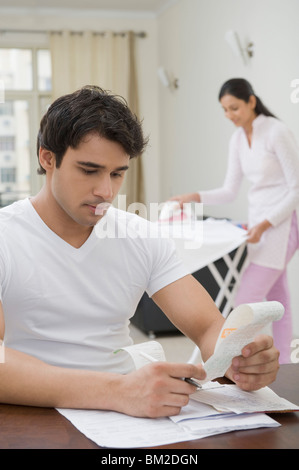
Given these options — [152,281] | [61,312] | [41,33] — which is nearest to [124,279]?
[152,281]

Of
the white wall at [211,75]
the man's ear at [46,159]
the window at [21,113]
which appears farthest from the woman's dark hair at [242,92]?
the window at [21,113]

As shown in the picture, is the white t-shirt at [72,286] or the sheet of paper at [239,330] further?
the white t-shirt at [72,286]

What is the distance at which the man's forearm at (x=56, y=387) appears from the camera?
3.35 feet

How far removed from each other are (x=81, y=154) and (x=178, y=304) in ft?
1.37

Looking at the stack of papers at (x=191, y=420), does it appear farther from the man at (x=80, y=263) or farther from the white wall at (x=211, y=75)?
the white wall at (x=211, y=75)

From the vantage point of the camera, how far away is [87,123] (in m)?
1.31

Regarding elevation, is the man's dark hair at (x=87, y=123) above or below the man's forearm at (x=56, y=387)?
above

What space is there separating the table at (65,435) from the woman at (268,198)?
1989 millimetres

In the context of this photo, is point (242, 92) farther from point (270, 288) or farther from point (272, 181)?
point (270, 288)

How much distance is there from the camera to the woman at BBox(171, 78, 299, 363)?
2.92 m

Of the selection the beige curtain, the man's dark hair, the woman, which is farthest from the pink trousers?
the beige curtain

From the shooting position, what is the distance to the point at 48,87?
7.31 meters

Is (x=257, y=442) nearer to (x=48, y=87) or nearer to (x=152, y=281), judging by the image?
(x=152, y=281)
